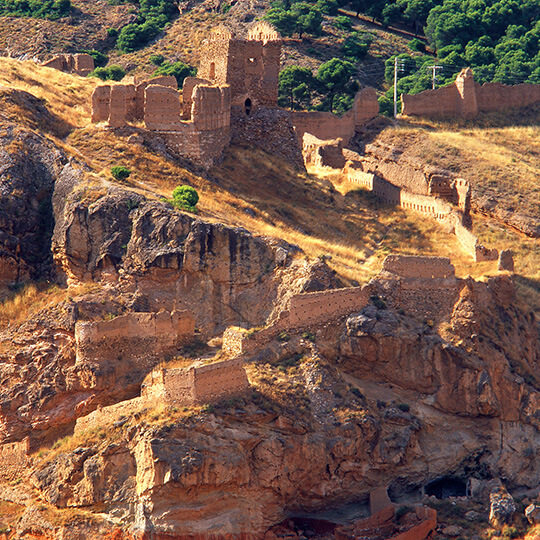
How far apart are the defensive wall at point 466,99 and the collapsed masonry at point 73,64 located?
55.3ft

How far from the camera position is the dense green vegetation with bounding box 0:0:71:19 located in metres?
95.4

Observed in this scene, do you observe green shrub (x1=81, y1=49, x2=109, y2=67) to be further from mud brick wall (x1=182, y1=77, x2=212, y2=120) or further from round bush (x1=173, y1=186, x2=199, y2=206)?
round bush (x1=173, y1=186, x2=199, y2=206)

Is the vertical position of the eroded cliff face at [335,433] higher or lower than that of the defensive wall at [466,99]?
lower

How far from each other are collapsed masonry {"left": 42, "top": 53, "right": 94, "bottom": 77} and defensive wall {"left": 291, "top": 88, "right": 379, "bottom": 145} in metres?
12.7

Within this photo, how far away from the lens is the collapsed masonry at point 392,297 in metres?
52.6

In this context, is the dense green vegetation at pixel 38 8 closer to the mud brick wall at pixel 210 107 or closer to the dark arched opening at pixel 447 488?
the mud brick wall at pixel 210 107

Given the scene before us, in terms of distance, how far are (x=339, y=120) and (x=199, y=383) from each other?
28281 millimetres

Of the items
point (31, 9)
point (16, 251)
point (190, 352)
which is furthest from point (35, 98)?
point (31, 9)

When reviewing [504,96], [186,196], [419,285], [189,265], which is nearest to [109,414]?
[189,265]

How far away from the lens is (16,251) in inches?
2235

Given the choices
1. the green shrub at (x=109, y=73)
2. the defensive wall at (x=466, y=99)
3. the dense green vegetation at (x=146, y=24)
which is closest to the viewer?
the defensive wall at (x=466, y=99)

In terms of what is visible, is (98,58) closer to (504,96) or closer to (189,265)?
(504,96)

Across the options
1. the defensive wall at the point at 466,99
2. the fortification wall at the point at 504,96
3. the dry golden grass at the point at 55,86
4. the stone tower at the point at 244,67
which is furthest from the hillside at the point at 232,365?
the fortification wall at the point at 504,96

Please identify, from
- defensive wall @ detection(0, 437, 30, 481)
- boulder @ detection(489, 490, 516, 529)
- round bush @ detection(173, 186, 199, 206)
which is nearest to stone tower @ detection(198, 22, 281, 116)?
round bush @ detection(173, 186, 199, 206)
